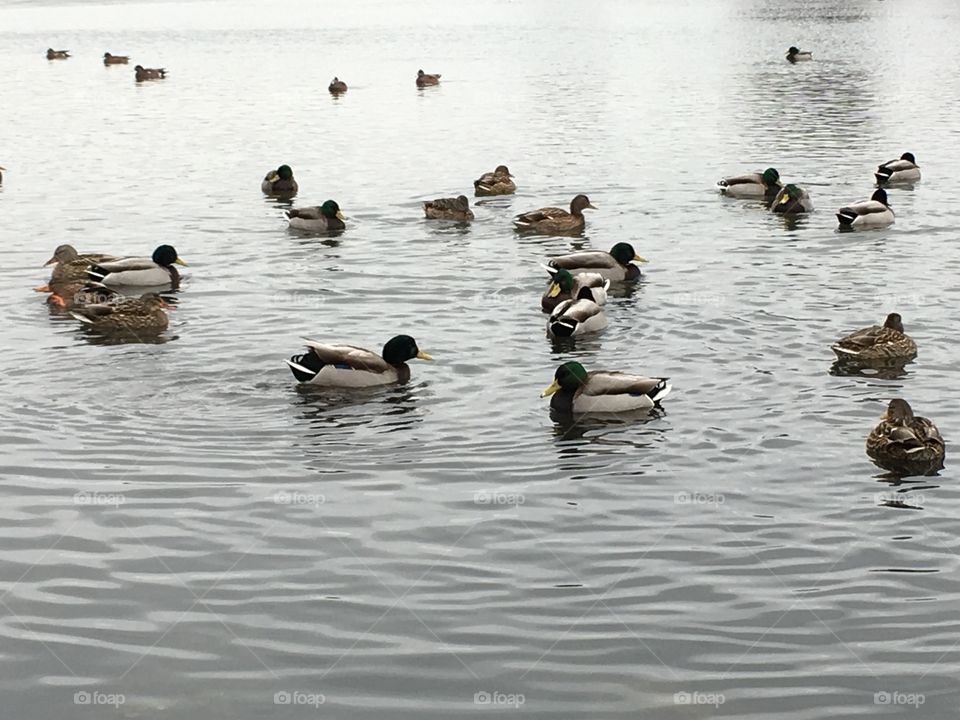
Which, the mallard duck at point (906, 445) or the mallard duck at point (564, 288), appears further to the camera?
the mallard duck at point (564, 288)

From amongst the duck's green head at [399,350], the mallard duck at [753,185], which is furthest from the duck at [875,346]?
the mallard duck at [753,185]

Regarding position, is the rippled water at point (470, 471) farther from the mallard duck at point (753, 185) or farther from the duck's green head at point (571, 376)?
the mallard duck at point (753, 185)

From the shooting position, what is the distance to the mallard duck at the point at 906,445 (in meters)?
14.9

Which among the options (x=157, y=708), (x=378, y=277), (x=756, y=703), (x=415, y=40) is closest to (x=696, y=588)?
(x=756, y=703)

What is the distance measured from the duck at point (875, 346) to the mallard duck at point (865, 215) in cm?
1016

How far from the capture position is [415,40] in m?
95.6

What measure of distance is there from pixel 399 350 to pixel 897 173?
19983 millimetres

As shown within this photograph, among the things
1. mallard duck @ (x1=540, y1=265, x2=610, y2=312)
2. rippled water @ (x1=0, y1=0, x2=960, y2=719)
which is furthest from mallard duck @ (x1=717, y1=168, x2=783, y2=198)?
→ mallard duck @ (x1=540, y1=265, x2=610, y2=312)

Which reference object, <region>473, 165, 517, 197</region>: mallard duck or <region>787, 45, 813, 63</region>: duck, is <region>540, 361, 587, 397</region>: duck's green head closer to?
<region>473, 165, 517, 197</region>: mallard duck

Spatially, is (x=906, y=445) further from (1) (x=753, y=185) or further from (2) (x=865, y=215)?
(1) (x=753, y=185)

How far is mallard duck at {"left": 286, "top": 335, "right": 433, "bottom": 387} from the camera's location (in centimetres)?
1797

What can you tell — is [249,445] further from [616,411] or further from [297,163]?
[297,163]

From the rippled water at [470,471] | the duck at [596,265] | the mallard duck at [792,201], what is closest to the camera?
the rippled water at [470,471]

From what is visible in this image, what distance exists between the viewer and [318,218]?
98.6 ft
